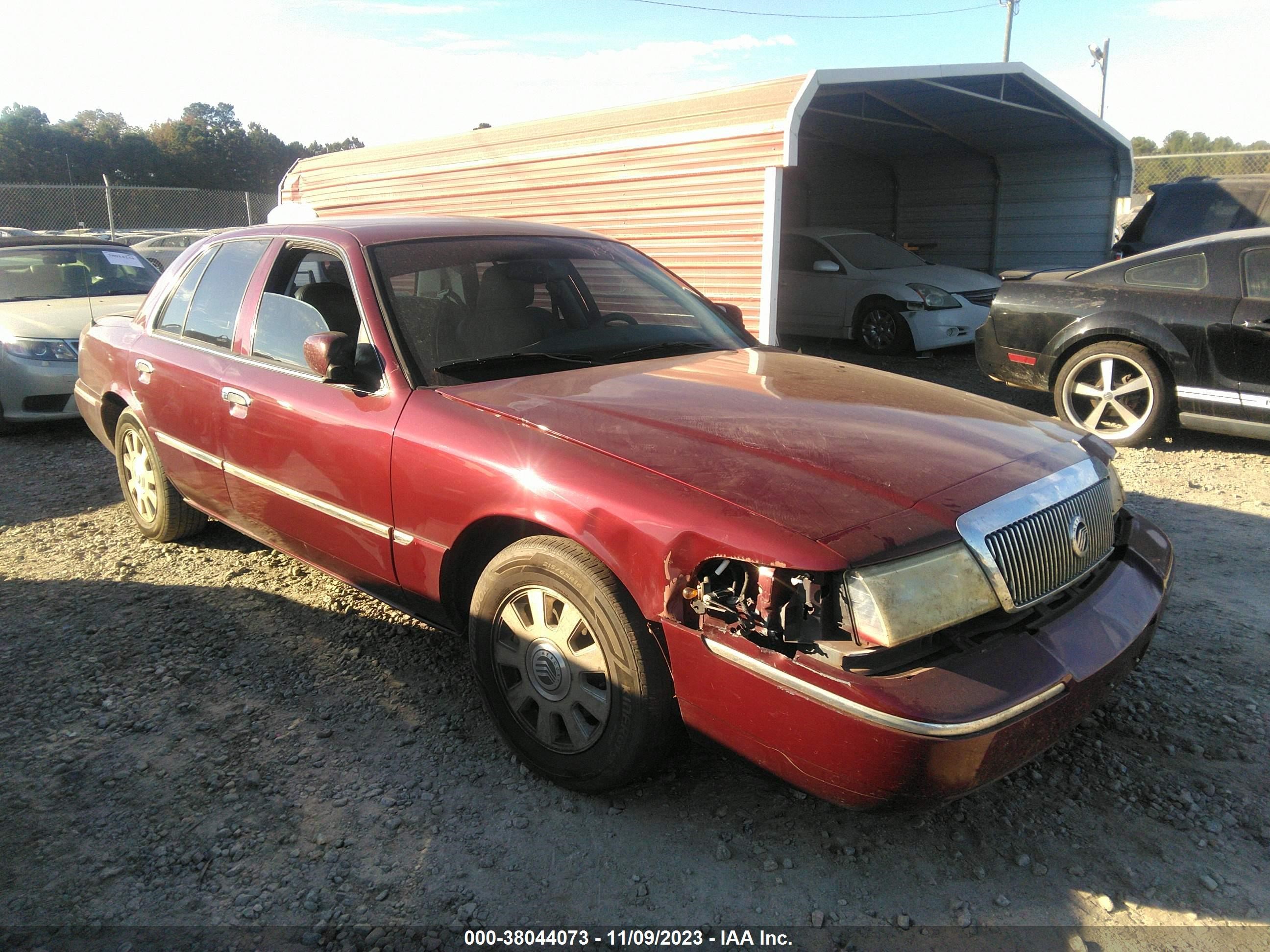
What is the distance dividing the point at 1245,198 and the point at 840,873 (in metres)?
10.3

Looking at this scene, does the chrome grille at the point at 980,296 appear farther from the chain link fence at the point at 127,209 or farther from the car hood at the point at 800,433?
the chain link fence at the point at 127,209

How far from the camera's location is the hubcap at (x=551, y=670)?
2.57 meters

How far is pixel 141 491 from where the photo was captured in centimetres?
493

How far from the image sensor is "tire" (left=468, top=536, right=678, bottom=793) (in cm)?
241

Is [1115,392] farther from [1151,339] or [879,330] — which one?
[879,330]

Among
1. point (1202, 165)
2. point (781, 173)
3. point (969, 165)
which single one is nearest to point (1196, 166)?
point (1202, 165)

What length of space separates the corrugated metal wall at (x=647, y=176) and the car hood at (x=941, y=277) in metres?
2.63

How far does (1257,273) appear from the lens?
5898mm

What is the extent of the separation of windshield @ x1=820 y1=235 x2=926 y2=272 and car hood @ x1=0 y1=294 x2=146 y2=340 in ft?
25.7

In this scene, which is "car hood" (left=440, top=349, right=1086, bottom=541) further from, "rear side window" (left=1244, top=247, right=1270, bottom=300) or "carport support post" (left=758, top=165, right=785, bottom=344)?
"carport support post" (left=758, top=165, right=785, bottom=344)

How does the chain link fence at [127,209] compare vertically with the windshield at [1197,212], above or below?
above

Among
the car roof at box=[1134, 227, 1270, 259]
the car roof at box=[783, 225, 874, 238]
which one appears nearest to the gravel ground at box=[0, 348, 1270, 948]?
the car roof at box=[1134, 227, 1270, 259]

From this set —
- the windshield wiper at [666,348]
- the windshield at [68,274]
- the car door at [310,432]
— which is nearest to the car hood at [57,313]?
the windshield at [68,274]

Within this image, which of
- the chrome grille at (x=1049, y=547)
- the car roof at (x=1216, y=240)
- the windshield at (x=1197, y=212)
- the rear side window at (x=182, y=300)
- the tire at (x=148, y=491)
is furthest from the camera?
the windshield at (x=1197, y=212)
